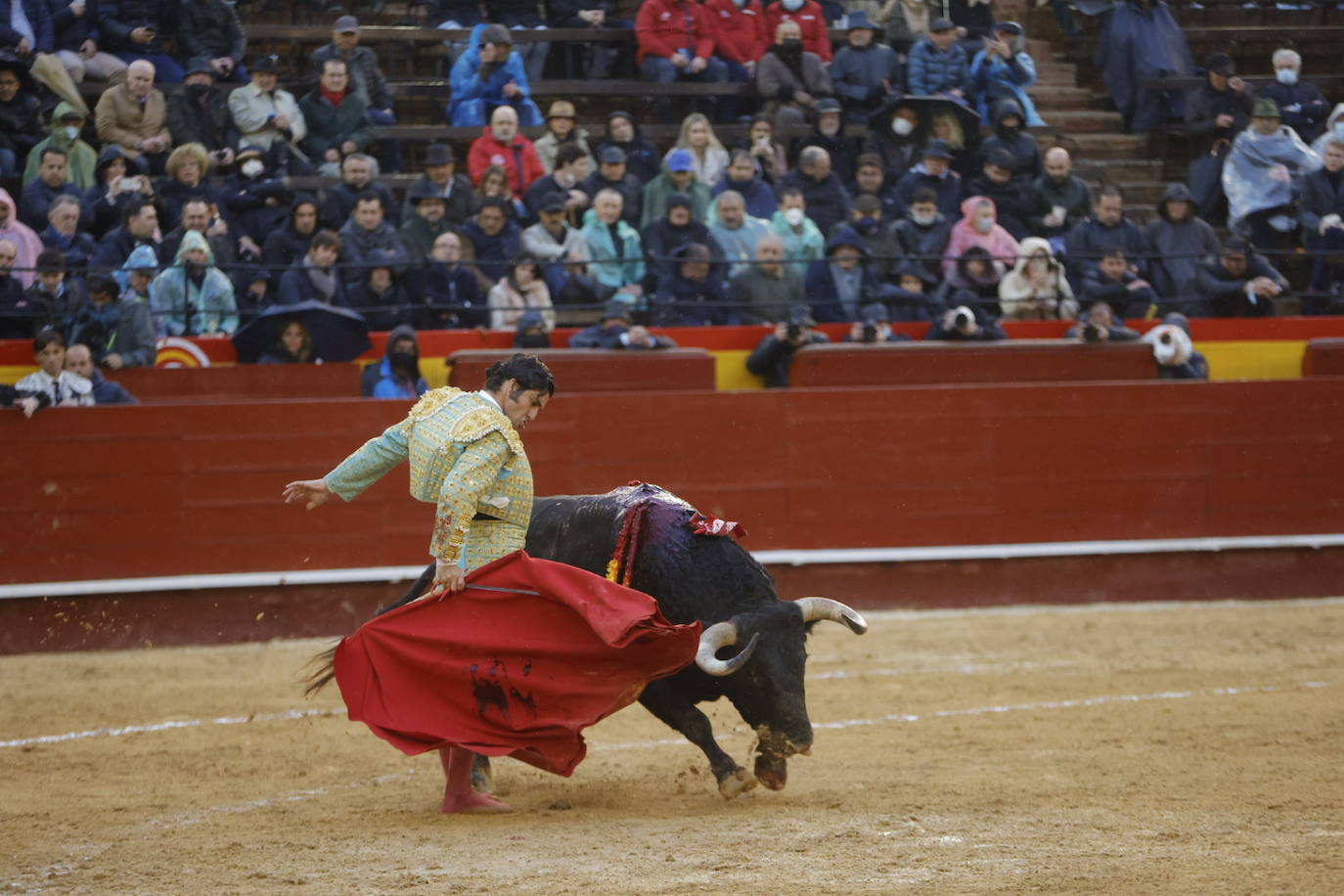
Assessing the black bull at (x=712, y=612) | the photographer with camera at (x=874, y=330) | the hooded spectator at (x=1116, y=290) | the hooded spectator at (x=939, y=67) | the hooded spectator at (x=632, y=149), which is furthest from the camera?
the hooded spectator at (x=939, y=67)

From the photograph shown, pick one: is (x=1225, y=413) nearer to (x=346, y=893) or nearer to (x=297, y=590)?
(x=297, y=590)

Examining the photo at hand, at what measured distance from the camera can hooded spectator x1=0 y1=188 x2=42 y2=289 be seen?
8.39 m

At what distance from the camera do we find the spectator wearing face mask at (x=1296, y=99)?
11688 millimetres

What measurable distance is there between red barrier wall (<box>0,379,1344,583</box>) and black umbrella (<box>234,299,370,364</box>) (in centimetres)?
34

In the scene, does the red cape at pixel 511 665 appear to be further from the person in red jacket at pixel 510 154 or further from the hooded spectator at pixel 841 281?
the person in red jacket at pixel 510 154

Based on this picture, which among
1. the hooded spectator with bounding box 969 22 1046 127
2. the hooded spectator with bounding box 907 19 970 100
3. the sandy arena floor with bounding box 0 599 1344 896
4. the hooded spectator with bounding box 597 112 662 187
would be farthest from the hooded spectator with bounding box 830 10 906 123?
the sandy arena floor with bounding box 0 599 1344 896

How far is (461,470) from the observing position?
4473 mm

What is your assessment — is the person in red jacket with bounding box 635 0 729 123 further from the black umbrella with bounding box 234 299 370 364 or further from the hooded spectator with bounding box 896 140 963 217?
the black umbrella with bounding box 234 299 370 364

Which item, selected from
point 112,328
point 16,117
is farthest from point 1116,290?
point 16,117

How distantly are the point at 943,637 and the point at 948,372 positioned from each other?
1627 millimetres

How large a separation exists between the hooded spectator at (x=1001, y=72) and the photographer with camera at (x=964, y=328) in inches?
104

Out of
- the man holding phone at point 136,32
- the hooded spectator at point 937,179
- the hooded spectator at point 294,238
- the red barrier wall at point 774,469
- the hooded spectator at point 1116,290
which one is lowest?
the red barrier wall at point 774,469

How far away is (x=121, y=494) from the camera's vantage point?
319 inches

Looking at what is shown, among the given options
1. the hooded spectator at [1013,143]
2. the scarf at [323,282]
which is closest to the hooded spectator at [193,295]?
the scarf at [323,282]
